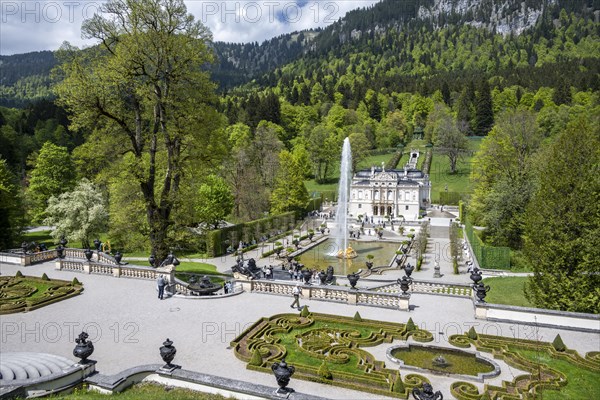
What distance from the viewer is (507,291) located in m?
26.4

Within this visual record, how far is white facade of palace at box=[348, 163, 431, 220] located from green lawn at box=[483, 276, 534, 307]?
147 feet

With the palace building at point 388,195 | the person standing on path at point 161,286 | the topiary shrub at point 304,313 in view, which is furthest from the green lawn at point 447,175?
the person standing on path at point 161,286

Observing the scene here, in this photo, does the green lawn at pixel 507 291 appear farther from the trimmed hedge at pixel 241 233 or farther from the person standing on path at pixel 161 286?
the trimmed hedge at pixel 241 233

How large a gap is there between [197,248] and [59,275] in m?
21.7

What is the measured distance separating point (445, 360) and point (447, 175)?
87.6 m

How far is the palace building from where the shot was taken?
76312 mm

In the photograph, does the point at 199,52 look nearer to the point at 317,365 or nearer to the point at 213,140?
the point at 213,140

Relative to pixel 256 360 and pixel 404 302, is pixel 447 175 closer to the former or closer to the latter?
pixel 404 302

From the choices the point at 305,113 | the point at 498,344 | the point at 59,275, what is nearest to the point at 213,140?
the point at 59,275

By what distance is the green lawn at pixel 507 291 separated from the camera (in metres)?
23.8

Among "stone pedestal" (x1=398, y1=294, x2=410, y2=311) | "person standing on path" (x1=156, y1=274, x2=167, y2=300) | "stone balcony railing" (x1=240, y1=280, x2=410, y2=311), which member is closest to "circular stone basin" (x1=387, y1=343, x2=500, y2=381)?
"stone pedestal" (x1=398, y1=294, x2=410, y2=311)

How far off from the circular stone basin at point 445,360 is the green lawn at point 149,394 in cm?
662

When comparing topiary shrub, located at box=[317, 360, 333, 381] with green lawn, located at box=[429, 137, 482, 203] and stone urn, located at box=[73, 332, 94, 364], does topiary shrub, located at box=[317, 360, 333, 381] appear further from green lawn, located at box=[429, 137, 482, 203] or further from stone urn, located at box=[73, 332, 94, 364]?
green lawn, located at box=[429, 137, 482, 203]

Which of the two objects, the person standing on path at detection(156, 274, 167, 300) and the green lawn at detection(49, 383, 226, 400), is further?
the person standing on path at detection(156, 274, 167, 300)
